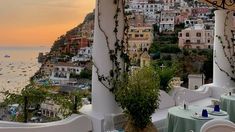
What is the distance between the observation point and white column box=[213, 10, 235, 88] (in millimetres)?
7551

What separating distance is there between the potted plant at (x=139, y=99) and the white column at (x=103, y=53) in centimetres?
36

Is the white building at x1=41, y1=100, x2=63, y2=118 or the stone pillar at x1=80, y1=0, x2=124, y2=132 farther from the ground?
the stone pillar at x1=80, y1=0, x2=124, y2=132

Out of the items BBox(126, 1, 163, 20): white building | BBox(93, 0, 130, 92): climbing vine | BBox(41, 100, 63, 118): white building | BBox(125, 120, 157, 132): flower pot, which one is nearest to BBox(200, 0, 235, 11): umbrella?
BBox(93, 0, 130, 92): climbing vine

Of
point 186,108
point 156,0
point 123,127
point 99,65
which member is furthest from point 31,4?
point 156,0

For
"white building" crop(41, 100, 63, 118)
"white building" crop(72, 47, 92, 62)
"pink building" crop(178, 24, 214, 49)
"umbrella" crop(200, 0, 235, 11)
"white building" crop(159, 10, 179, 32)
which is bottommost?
"white building" crop(41, 100, 63, 118)

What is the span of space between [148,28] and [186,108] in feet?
7.76

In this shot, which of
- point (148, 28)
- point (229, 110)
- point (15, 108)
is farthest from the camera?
point (148, 28)

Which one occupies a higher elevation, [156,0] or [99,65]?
[156,0]

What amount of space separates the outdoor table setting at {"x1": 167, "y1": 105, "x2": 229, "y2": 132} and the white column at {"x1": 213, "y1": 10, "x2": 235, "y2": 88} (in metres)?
3.16

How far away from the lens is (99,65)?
14.8 feet

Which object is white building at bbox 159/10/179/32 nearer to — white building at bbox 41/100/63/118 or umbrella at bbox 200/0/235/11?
white building at bbox 41/100/63/118

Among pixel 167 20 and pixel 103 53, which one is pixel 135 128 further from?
pixel 167 20

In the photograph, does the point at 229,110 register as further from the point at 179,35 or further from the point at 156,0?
the point at 156,0

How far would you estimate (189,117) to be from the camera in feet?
14.4
